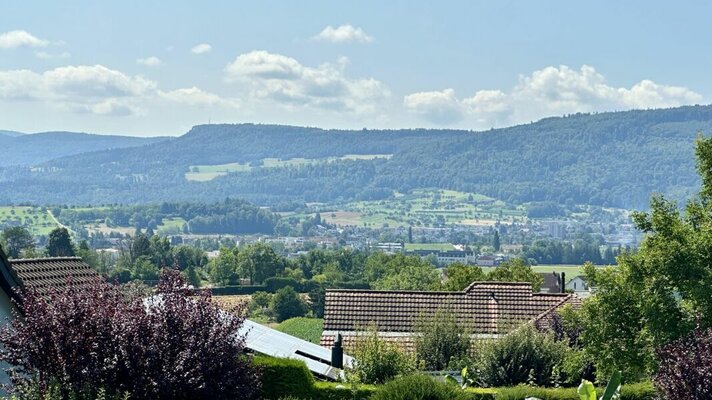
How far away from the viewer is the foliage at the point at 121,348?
15273 mm

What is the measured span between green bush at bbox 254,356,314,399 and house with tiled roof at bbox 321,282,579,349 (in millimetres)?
16488

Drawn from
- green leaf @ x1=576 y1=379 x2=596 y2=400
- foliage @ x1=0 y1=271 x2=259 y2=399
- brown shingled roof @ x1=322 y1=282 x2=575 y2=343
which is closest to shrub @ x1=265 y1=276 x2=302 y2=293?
brown shingled roof @ x1=322 y1=282 x2=575 y2=343

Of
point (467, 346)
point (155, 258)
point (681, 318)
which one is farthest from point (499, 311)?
point (155, 258)

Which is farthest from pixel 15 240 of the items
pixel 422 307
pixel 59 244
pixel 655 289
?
pixel 655 289

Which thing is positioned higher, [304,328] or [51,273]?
[51,273]

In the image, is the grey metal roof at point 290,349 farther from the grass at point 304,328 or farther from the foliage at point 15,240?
the foliage at point 15,240

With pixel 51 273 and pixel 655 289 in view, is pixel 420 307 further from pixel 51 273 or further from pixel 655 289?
pixel 51 273

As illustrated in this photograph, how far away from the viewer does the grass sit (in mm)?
79056

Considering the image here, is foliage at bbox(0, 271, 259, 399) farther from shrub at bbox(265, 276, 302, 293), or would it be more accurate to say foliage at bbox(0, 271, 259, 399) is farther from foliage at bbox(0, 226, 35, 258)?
foliage at bbox(0, 226, 35, 258)

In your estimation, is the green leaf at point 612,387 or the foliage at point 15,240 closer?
the green leaf at point 612,387

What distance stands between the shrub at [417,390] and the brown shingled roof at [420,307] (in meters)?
19.6

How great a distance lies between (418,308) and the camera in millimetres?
40375

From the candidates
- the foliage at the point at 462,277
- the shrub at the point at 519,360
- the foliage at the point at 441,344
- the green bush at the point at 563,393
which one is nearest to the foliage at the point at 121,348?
the green bush at the point at 563,393

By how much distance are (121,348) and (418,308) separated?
84.1 ft
